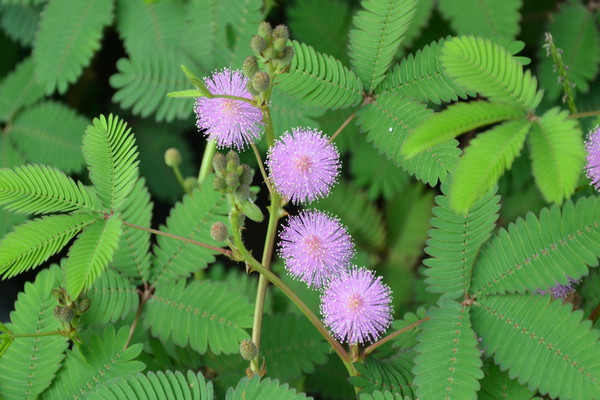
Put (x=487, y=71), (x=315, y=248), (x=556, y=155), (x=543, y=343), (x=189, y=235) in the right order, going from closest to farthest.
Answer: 1. (x=556, y=155)
2. (x=487, y=71)
3. (x=543, y=343)
4. (x=315, y=248)
5. (x=189, y=235)

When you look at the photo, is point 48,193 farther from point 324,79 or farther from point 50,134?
point 50,134

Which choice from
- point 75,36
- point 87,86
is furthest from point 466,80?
point 87,86

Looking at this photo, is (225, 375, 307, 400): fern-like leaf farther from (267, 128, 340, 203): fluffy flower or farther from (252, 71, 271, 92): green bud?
(252, 71, 271, 92): green bud

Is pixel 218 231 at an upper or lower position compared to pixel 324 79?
lower

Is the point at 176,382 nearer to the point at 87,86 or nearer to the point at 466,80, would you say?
the point at 466,80

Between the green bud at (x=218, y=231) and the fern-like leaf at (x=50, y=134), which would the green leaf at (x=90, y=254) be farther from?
the fern-like leaf at (x=50, y=134)

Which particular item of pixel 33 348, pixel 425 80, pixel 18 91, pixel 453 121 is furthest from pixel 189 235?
pixel 18 91
